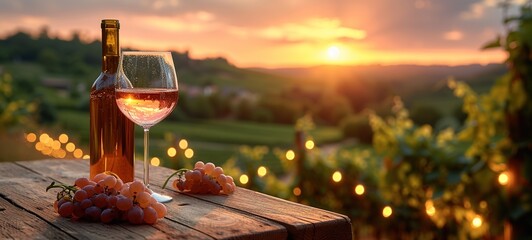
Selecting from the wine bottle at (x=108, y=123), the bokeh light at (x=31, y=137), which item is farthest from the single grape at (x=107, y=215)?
the bokeh light at (x=31, y=137)

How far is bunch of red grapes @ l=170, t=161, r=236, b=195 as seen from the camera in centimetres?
156

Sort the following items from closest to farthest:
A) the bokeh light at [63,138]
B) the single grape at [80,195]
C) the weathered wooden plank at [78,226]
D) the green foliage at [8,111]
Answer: the weathered wooden plank at [78,226] < the single grape at [80,195] < the green foliage at [8,111] < the bokeh light at [63,138]

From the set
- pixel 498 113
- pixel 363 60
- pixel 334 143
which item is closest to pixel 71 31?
pixel 334 143

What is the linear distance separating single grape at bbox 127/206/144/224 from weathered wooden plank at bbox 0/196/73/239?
0.39ft

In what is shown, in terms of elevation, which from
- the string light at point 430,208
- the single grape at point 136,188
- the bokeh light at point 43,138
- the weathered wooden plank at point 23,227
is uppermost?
the single grape at point 136,188

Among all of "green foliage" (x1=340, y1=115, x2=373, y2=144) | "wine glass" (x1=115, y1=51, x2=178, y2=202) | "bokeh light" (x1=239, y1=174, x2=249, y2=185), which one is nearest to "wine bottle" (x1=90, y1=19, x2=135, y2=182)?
"wine glass" (x1=115, y1=51, x2=178, y2=202)

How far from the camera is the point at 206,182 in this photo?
1.55m

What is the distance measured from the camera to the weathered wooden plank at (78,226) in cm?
115

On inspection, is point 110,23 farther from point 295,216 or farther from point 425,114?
point 425,114

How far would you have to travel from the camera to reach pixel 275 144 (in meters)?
13.5

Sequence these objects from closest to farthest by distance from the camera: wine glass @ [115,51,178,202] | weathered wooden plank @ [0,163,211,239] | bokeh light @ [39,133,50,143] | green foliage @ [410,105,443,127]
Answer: weathered wooden plank @ [0,163,211,239] → wine glass @ [115,51,178,202] → bokeh light @ [39,133,50,143] → green foliage @ [410,105,443,127]

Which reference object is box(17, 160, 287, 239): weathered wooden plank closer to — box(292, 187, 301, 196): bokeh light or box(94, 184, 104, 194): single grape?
box(94, 184, 104, 194): single grape

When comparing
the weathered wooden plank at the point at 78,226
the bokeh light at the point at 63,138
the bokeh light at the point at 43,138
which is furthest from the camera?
the bokeh light at the point at 63,138

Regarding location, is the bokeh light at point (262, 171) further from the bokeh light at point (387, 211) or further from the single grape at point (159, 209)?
the single grape at point (159, 209)
